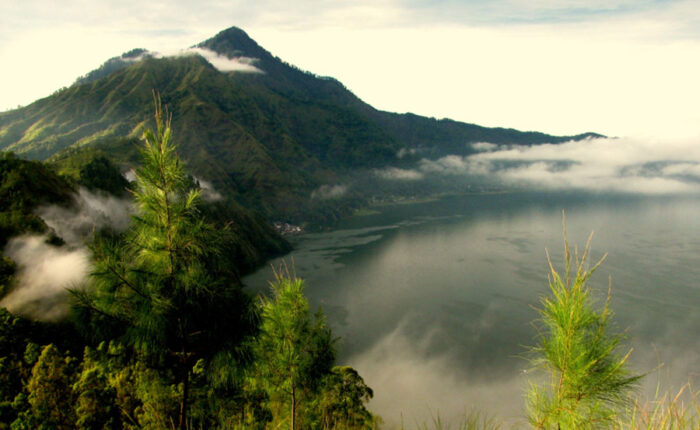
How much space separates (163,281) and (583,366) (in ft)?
15.5

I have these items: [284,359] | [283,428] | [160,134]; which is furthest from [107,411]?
[160,134]

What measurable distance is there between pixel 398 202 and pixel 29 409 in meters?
165

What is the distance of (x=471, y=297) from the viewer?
5416 cm

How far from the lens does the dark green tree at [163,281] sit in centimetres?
458

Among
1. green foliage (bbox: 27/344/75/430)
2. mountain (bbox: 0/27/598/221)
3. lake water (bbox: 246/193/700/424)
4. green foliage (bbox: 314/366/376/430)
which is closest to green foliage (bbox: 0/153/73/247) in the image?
lake water (bbox: 246/193/700/424)

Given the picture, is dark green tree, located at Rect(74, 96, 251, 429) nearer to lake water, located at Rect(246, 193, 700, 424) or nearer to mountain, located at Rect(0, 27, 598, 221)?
lake water, located at Rect(246, 193, 700, 424)

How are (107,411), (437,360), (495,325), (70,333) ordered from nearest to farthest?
(107,411)
(70,333)
(437,360)
(495,325)

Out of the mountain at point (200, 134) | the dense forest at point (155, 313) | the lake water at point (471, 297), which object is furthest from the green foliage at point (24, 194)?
the mountain at point (200, 134)

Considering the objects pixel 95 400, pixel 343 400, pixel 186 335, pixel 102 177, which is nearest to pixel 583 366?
pixel 186 335

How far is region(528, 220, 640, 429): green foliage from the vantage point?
3.24 m

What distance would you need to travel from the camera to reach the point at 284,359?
8867mm

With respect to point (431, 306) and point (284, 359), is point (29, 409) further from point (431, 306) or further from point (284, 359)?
point (431, 306)

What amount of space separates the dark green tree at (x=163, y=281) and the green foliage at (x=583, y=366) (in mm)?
3594

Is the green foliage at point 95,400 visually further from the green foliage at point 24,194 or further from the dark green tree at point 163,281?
the green foliage at point 24,194
